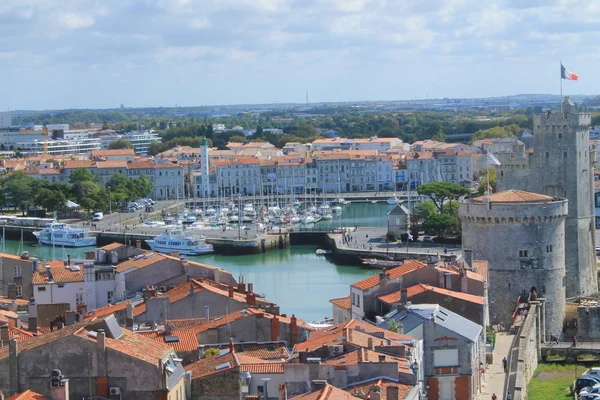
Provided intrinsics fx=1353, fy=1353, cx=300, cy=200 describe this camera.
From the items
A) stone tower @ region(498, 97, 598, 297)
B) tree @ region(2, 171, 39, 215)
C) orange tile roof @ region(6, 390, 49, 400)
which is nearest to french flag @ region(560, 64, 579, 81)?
stone tower @ region(498, 97, 598, 297)

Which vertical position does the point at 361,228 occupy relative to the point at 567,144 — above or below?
below

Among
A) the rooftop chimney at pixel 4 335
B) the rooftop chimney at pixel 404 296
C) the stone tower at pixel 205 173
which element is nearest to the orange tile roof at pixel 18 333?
the rooftop chimney at pixel 4 335

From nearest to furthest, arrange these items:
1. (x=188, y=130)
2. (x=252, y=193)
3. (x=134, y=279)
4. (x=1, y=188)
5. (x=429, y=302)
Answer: (x=429, y=302)
(x=134, y=279)
(x=1, y=188)
(x=252, y=193)
(x=188, y=130)

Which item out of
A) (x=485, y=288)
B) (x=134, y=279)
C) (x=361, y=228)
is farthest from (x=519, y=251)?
(x=361, y=228)

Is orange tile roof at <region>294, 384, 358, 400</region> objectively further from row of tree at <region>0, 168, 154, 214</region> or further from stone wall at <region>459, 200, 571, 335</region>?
row of tree at <region>0, 168, 154, 214</region>

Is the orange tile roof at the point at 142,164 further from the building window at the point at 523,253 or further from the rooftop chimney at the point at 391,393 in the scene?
the rooftop chimney at the point at 391,393

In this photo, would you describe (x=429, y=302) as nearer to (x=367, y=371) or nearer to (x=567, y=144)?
(x=367, y=371)

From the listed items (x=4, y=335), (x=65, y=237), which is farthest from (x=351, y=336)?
(x=65, y=237)
